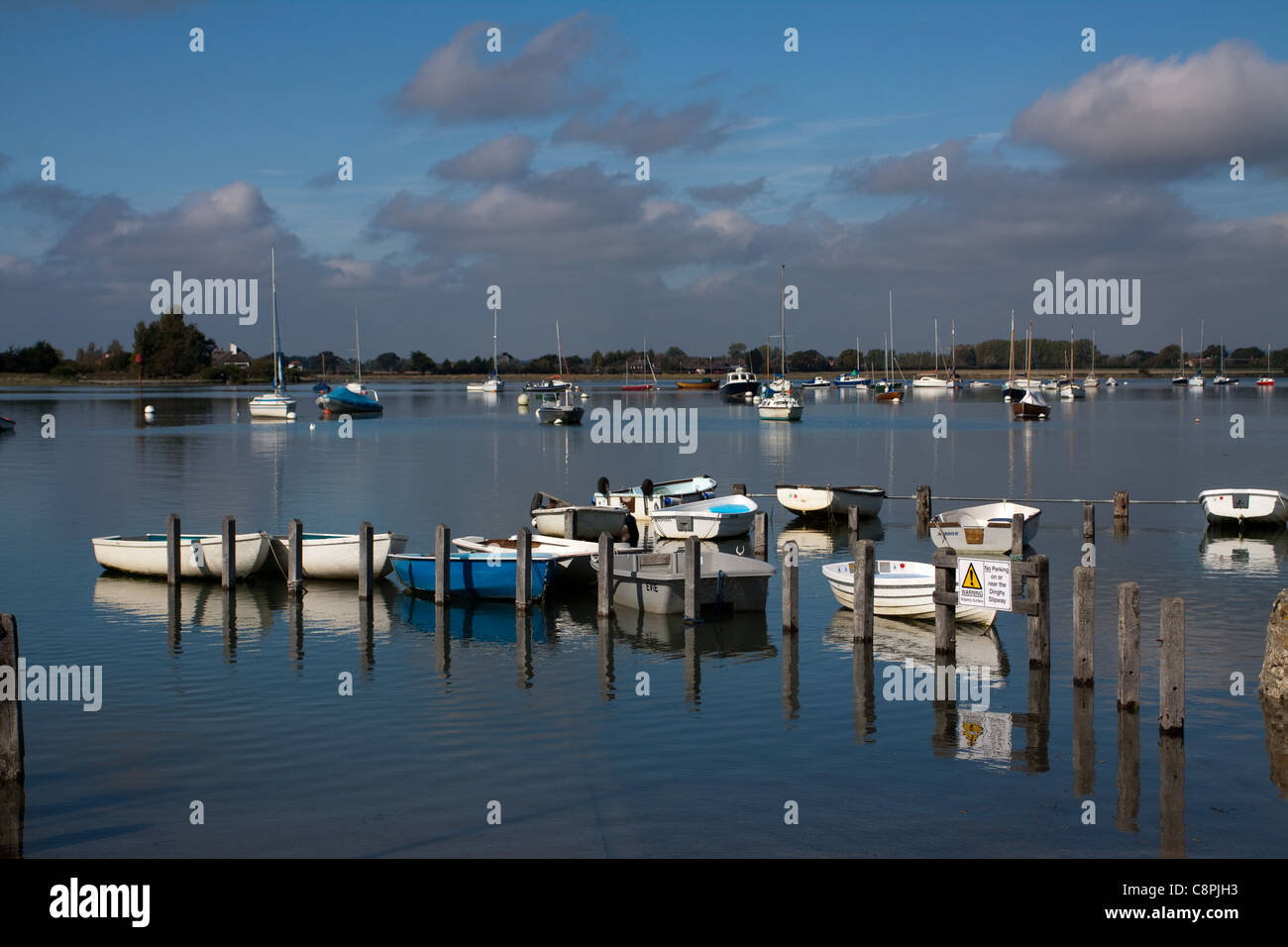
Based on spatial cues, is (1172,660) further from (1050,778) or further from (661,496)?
(661,496)

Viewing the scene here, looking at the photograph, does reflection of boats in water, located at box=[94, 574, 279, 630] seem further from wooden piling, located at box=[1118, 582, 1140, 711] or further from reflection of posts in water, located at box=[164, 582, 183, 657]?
wooden piling, located at box=[1118, 582, 1140, 711]

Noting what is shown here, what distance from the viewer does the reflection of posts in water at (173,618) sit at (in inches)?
969

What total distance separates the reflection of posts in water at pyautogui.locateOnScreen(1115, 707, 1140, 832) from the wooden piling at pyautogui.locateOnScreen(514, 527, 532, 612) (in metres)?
13.0

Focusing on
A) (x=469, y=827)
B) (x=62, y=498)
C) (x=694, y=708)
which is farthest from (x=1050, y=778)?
(x=62, y=498)

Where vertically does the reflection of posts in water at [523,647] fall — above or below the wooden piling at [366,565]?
below

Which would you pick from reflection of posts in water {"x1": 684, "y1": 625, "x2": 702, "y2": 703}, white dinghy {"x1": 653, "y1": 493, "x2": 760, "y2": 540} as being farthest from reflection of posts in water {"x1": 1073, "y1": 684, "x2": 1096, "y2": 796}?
white dinghy {"x1": 653, "y1": 493, "x2": 760, "y2": 540}

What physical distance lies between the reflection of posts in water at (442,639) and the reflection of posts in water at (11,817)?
26.9 feet

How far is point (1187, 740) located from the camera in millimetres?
17484

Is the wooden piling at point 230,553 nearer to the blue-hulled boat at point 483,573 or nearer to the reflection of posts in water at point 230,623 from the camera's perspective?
the reflection of posts in water at point 230,623

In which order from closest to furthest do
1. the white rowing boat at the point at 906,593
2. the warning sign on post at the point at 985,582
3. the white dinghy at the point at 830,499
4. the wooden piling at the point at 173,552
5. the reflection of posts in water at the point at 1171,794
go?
the reflection of posts in water at the point at 1171,794 < the warning sign on post at the point at 985,582 < the white rowing boat at the point at 906,593 < the wooden piling at the point at 173,552 < the white dinghy at the point at 830,499

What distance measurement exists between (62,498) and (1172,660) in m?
49.3

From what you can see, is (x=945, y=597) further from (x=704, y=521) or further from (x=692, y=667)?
(x=704, y=521)

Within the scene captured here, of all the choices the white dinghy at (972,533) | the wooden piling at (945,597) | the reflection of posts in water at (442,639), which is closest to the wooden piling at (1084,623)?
the wooden piling at (945,597)

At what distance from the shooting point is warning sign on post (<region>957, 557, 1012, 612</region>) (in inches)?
772
